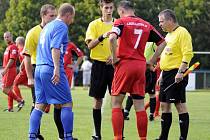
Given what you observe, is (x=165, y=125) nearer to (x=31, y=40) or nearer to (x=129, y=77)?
(x=129, y=77)

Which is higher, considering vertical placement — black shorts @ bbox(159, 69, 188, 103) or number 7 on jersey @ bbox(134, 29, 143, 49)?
number 7 on jersey @ bbox(134, 29, 143, 49)

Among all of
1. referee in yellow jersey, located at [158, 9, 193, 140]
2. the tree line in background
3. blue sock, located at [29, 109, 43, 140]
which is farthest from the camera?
the tree line in background

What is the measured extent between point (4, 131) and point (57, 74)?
3.63m

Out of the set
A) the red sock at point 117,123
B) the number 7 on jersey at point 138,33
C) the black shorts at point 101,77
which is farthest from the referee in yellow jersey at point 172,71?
the red sock at point 117,123

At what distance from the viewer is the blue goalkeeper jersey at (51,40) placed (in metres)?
9.18

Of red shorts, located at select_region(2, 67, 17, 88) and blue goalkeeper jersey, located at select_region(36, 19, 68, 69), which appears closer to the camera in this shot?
blue goalkeeper jersey, located at select_region(36, 19, 68, 69)

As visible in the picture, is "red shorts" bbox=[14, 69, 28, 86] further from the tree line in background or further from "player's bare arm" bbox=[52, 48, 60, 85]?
the tree line in background

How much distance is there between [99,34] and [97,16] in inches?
1647

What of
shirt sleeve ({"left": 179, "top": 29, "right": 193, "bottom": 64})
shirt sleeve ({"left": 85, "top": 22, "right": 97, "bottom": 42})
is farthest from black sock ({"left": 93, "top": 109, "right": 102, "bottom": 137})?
shirt sleeve ({"left": 179, "top": 29, "right": 193, "bottom": 64})

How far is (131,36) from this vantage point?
962 centimetres

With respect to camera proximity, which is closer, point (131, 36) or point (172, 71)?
point (131, 36)

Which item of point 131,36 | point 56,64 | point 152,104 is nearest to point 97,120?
point 131,36

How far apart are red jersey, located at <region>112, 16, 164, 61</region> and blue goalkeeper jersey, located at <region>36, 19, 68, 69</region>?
0.82 meters

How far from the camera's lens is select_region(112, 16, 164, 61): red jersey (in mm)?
9516
